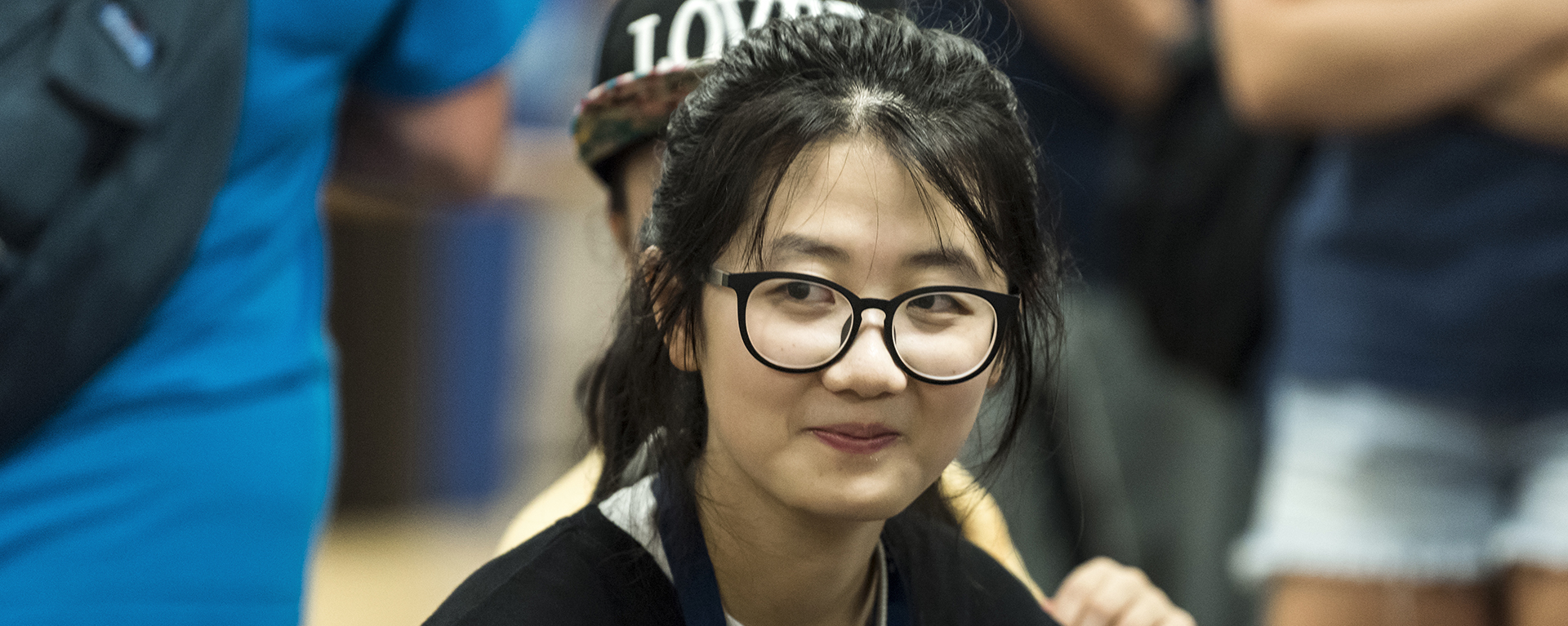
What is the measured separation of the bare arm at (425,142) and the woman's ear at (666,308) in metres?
0.61

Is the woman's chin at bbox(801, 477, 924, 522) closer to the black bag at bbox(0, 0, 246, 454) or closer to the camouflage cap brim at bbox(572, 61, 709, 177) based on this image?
the camouflage cap brim at bbox(572, 61, 709, 177)

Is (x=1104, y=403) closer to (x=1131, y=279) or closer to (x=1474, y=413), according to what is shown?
(x=1131, y=279)

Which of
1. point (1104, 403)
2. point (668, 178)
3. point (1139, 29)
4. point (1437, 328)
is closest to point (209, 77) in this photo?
point (668, 178)

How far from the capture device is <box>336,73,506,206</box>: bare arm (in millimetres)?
1526

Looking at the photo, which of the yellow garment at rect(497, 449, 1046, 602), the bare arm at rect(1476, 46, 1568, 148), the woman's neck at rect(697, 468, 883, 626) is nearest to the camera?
the woman's neck at rect(697, 468, 883, 626)

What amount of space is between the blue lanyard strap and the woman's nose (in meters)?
0.18

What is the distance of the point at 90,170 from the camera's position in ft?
3.66

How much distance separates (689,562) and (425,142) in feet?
2.35

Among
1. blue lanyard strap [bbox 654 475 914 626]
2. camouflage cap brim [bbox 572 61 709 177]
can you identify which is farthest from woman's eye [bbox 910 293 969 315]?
camouflage cap brim [bbox 572 61 709 177]

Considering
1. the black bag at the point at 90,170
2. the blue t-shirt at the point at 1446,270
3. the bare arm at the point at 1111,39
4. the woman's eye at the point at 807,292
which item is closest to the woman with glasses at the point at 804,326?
the woman's eye at the point at 807,292

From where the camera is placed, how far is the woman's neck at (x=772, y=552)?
99 centimetres

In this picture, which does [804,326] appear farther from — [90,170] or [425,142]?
[425,142]

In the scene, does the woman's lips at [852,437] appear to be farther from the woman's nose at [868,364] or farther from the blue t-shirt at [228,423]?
the blue t-shirt at [228,423]

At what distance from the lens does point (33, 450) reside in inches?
45.6
